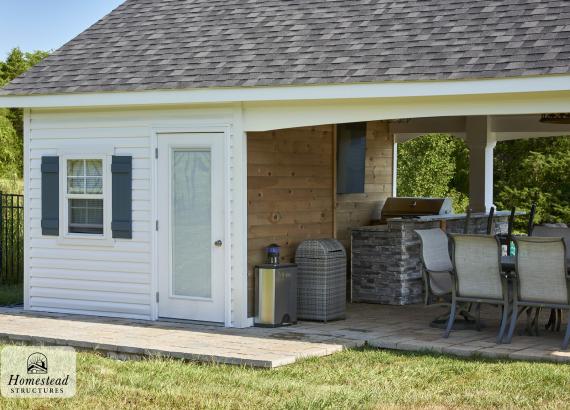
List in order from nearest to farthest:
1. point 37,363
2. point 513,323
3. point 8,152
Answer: point 37,363, point 513,323, point 8,152

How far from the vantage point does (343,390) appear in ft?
26.6

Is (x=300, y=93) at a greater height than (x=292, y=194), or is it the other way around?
(x=300, y=93)

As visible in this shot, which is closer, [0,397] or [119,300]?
[0,397]

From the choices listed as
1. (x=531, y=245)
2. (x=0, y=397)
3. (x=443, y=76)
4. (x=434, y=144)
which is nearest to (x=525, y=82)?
(x=443, y=76)

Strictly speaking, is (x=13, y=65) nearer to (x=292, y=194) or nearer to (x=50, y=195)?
(x=50, y=195)

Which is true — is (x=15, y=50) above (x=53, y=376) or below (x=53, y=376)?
above

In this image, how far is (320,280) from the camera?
38.4 feet

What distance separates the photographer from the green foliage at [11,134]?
29.6m

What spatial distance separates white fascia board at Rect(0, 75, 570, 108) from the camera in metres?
9.63

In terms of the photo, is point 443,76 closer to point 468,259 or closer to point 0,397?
point 468,259

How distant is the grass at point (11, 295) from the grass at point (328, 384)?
4.20 meters

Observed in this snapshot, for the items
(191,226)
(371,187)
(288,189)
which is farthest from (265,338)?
(371,187)

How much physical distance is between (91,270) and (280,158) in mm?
2628

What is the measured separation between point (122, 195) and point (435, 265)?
12.1ft
